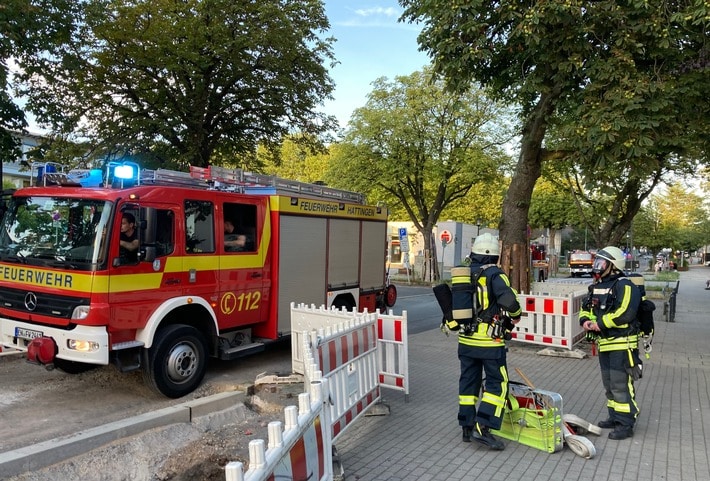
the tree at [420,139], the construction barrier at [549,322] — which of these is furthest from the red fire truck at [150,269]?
the tree at [420,139]

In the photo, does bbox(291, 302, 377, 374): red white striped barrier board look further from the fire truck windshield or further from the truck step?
the fire truck windshield

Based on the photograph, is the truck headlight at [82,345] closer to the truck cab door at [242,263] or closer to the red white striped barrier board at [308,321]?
the truck cab door at [242,263]

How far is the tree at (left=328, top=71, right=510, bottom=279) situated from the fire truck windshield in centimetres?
1914

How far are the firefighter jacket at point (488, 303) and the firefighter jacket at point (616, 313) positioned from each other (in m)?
1.01

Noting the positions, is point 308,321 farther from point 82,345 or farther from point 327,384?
point 327,384

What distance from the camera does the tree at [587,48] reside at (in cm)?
717

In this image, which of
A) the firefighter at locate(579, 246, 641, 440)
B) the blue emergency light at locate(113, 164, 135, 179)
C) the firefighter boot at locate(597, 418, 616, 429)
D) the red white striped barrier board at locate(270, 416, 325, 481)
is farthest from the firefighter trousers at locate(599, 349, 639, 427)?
the blue emergency light at locate(113, 164, 135, 179)

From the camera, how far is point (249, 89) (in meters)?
15.4

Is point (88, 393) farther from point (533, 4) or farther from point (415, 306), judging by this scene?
point (415, 306)

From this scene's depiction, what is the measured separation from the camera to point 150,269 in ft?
20.0

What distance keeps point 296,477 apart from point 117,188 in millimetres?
4754

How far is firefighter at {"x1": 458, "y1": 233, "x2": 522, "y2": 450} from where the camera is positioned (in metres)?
4.46

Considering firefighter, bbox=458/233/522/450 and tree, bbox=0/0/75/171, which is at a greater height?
tree, bbox=0/0/75/171

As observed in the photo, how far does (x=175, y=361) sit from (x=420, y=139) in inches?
787
